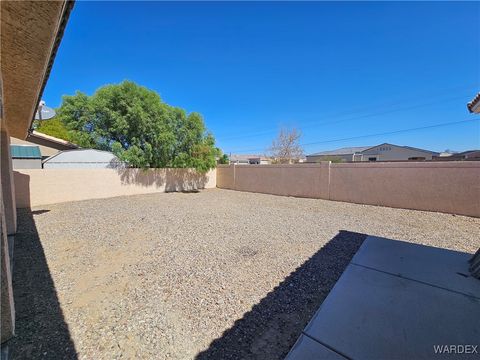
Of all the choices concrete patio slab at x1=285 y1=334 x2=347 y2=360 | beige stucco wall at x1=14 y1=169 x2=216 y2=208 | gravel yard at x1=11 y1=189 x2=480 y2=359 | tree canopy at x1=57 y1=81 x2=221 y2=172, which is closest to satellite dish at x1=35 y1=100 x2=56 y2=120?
gravel yard at x1=11 y1=189 x2=480 y2=359

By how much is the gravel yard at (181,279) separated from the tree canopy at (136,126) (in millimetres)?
6142

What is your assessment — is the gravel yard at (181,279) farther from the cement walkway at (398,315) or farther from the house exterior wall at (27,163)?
the house exterior wall at (27,163)

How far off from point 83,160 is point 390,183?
1500 cm

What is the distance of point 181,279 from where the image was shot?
10.7 feet

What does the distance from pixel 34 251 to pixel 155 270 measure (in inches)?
108

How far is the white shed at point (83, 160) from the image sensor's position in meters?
11.0

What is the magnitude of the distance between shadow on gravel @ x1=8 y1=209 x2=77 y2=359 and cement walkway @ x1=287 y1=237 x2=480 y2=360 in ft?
7.47

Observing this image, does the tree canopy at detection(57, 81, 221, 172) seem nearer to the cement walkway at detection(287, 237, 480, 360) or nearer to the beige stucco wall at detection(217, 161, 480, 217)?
the beige stucco wall at detection(217, 161, 480, 217)

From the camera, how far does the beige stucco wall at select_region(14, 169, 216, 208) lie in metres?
8.70

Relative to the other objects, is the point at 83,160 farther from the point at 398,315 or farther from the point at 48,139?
the point at 398,315

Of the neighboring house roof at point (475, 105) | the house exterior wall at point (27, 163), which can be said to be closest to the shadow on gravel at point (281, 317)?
the neighboring house roof at point (475, 105)

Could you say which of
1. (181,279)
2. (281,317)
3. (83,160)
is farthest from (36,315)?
(83,160)

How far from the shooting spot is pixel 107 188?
11.3 metres

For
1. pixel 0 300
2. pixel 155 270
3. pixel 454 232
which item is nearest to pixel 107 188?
pixel 155 270
